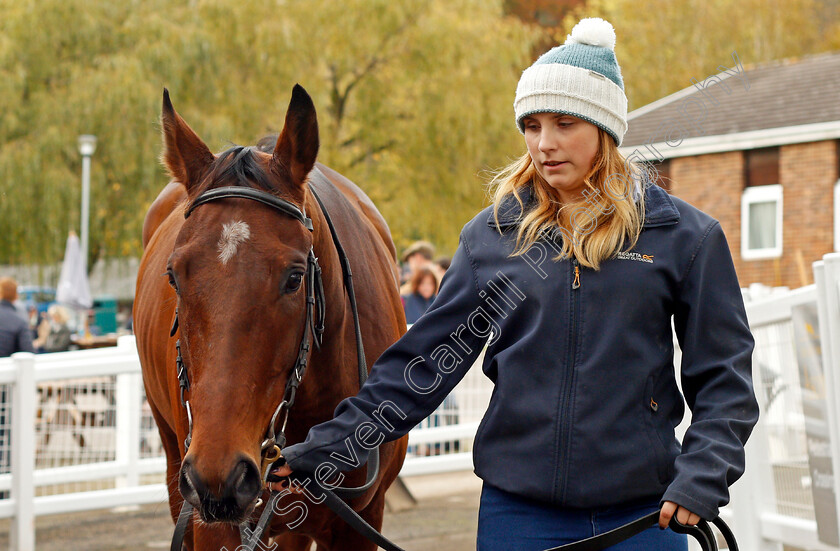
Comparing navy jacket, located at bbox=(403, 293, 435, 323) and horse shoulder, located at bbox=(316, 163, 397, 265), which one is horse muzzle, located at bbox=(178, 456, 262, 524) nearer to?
horse shoulder, located at bbox=(316, 163, 397, 265)

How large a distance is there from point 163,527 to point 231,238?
5.15 m

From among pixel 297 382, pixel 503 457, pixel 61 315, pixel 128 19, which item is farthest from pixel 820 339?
pixel 128 19

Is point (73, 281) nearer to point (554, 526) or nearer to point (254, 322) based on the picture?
point (254, 322)

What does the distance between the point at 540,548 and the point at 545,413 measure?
1.13 ft

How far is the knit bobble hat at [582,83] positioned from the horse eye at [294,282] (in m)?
0.71

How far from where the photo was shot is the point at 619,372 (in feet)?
Answer: 7.39

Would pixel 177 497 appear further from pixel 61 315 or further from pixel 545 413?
pixel 61 315

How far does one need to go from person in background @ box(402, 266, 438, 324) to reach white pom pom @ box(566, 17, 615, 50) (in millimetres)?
5710

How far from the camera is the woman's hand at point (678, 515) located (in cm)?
207

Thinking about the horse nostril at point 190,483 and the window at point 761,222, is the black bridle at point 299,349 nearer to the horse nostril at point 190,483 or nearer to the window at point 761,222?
the horse nostril at point 190,483

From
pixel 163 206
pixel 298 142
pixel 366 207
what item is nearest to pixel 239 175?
pixel 298 142

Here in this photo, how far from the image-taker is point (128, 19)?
19453 millimetres

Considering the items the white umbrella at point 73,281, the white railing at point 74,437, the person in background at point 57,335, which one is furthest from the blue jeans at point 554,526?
the white umbrella at point 73,281

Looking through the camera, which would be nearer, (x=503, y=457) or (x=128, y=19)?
(x=503, y=457)
